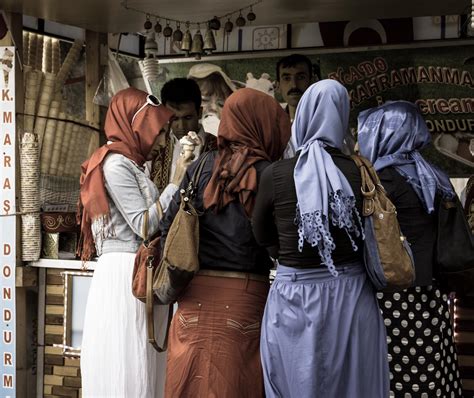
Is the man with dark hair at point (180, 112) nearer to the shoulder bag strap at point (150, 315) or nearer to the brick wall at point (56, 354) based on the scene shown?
the shoulder bag strap at point (150, 315)

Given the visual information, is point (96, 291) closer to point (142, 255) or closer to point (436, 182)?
point (142, 255)

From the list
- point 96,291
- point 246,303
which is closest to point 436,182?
point 246,303

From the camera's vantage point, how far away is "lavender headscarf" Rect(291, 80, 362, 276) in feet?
9.70

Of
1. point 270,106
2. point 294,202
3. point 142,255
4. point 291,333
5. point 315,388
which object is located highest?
point 270,106

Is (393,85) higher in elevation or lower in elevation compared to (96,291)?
higher

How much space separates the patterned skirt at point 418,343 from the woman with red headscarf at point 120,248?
1.23m

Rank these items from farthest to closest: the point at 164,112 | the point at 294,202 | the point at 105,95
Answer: the point at 105,95 → the point at 164,112 → the point at 294,202

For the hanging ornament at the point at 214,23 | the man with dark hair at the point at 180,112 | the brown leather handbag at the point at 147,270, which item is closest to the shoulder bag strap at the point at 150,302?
the brown leather handbag at the point at 147,270

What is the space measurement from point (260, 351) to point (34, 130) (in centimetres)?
296

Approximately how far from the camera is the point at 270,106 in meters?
3.28

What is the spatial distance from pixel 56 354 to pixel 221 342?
240 centimetres

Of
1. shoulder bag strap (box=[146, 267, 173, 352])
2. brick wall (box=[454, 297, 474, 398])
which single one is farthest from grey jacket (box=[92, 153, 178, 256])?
brick wall (box=[454, 297, 474, 398])

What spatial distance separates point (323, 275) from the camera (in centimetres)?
307

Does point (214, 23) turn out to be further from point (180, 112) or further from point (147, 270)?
point (147, 270)
